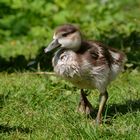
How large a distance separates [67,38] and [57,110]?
35.7 inches

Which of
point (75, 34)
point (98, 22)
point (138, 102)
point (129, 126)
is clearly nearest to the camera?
point (129, 126)

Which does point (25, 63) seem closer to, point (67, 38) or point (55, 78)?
point (55, 78)

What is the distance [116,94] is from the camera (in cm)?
759

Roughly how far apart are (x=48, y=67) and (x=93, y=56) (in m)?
2.81

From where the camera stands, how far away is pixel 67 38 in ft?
21.1

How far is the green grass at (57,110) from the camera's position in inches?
235

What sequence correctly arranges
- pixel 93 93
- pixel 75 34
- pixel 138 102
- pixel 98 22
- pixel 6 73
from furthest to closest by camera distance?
pixel 98 22
pixel 6 73
pixel 93 93
pixel 138 102
pixel 75 34

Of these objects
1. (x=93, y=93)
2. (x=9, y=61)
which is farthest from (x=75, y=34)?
(x=9, y=61)

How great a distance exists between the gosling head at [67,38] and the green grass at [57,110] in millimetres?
694

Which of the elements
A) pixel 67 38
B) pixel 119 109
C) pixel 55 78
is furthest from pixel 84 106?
pixel 55 78

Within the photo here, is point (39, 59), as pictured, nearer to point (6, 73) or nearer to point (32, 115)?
point (6, 73)

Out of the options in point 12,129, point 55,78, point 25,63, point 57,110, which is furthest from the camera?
point 25,63

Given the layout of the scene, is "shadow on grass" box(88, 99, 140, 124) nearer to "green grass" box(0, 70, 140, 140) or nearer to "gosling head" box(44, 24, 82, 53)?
"green grass" box(0, 70, 140, 140)

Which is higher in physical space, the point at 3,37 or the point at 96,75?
the point at 96,75
